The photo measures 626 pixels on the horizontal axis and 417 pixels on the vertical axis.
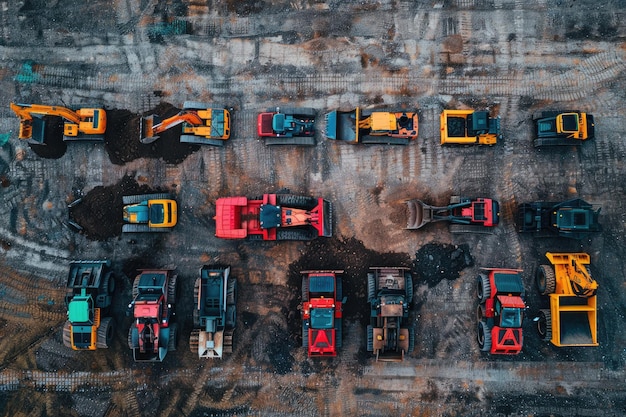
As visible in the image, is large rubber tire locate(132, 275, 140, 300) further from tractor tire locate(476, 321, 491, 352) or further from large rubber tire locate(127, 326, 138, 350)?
tractor tire locate(476, 321, 491, 352)

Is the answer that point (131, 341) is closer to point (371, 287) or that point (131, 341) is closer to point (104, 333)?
point (104, 333)

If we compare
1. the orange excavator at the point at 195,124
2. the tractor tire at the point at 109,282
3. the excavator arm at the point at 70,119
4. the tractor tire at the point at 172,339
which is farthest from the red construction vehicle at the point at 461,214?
the excavator arm at the point at 70,119

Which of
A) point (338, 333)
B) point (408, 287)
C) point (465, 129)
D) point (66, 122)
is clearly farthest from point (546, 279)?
point (66, 122)

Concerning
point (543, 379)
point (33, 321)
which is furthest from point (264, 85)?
point (543, 379)

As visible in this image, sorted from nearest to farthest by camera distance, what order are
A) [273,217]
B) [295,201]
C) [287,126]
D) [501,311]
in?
[501,311] → [273,217] → [287,126] → [295,201]

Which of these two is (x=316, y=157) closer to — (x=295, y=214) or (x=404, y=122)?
(x=295, y=214)
